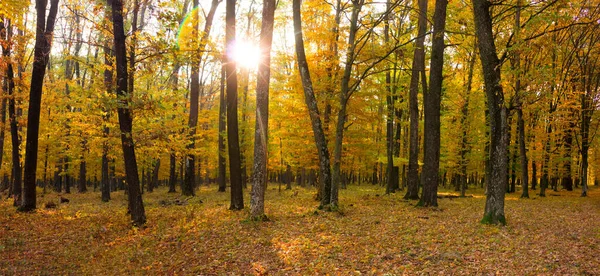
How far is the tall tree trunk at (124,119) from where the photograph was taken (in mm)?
10051

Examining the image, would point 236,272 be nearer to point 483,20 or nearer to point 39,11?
point 483,20

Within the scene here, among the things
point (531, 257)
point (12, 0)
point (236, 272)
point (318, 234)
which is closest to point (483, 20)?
point (531, 257)

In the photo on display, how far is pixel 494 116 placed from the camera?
29.5 ft

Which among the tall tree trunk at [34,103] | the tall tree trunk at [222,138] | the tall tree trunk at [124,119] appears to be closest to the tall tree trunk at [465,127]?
the tall tree trunk at [222,138]

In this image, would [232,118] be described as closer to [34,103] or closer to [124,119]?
[124,119]

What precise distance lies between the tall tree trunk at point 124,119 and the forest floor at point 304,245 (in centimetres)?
67

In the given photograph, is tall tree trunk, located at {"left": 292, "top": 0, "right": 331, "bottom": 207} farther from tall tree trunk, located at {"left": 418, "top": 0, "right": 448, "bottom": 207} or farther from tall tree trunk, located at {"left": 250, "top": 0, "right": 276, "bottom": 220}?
tall tree trunk, located at {"left": 418, "top": 0, "right": 448, "bottom": 207}

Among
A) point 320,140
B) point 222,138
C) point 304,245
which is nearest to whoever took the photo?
point 304,245

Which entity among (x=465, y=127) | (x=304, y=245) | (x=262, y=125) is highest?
(x=465, y=127)

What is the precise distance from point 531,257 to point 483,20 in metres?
6.30

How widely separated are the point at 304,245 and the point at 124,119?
23.0 ft

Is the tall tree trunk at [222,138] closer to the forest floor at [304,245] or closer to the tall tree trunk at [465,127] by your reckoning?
the forest floor at [304,245]

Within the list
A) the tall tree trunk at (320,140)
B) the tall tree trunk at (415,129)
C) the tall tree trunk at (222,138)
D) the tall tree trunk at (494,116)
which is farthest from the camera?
the tall tree trunk at (222,138)

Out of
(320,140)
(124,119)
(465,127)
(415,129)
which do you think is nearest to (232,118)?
(320,140)
